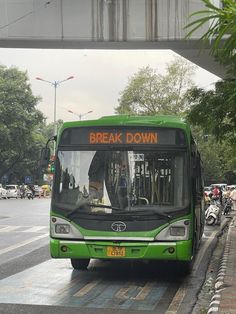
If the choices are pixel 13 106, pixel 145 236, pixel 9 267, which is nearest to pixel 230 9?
pixel 145 236

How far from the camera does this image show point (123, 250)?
8.32 metres

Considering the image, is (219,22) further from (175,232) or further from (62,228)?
(62,228)

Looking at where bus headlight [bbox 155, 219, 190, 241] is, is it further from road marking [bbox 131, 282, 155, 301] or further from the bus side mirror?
the bus side mirror

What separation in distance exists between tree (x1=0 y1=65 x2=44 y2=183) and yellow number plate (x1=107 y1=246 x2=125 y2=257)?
46748 millimetres

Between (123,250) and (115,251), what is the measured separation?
0.13m

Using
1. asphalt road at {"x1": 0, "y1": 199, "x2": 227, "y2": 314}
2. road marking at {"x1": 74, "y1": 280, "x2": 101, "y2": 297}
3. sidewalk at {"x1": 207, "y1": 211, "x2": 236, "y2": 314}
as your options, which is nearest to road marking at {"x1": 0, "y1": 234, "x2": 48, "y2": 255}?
asphalt road at {"x1": 0, "y1": 199, "x2": 227, "y2": 314}

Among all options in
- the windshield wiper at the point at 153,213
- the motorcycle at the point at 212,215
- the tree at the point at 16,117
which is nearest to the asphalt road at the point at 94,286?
the windshield wiper at the point at 153,213

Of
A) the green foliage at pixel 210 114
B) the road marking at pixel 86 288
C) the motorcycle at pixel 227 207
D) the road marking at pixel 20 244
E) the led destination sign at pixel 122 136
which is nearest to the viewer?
the road marking at pixel 86 288

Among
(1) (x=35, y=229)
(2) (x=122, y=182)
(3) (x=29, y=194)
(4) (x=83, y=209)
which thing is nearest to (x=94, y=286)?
(4) (x=83, y=209)

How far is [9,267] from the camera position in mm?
Answer: 10125

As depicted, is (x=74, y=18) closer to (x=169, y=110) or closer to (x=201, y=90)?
(x=201, y=90)

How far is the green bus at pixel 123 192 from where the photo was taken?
27.2 ft

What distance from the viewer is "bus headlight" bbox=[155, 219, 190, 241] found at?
8258 millimetres

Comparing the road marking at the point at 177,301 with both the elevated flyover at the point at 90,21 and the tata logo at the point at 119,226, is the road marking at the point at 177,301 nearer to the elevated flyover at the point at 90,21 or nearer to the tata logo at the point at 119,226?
the tata logo at the point at 119,226
